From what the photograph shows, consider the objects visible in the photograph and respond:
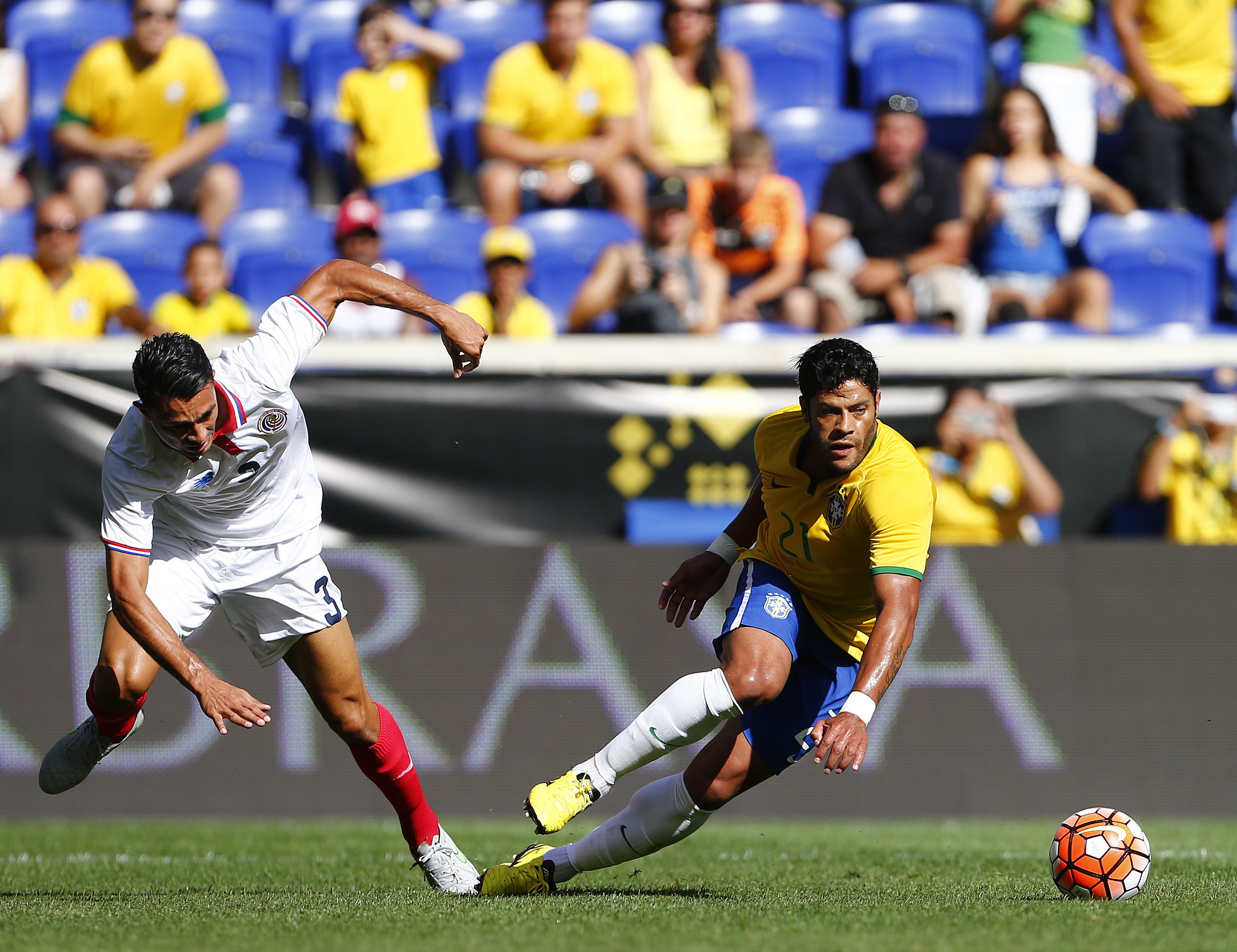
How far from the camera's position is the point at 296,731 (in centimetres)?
835

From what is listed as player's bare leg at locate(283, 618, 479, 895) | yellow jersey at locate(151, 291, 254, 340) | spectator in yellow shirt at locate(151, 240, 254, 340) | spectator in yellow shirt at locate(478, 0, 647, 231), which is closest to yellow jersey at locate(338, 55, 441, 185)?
spectator in yellow shirt at locate(478, 0, 647, 231)

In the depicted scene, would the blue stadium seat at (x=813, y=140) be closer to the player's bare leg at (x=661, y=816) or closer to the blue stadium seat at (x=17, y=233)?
the blue stadium seat at (x=17, y=233)

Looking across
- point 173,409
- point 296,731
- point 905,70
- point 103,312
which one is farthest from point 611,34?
point 173,409

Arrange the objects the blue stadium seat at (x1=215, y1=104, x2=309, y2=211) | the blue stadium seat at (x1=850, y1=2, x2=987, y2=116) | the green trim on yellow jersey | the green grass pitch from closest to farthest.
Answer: the green grass pitch
the green trim on yellow jersey
the blue stadium seat at (x1=215, y1=104, x2=309, y2=211)
the blue stadium seat at (x1=850, y1=2, x2=987, y2=116)

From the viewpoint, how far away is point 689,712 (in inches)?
190

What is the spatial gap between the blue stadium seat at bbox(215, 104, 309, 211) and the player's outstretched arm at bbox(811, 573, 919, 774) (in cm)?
849

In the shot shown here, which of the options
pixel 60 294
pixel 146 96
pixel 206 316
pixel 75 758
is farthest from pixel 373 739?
pixel 146 96

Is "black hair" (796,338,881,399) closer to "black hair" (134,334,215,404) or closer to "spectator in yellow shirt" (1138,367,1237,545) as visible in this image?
"black hair" (134,334,215,404)

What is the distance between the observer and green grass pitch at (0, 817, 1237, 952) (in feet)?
13.7

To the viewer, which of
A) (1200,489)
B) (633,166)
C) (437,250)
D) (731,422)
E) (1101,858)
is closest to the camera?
(1101,858)

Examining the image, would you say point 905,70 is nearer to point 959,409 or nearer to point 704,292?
point 704,292

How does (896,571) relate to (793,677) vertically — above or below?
above

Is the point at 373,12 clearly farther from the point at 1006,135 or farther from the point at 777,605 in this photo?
the point at 777,605

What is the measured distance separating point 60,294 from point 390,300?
5710 mm
